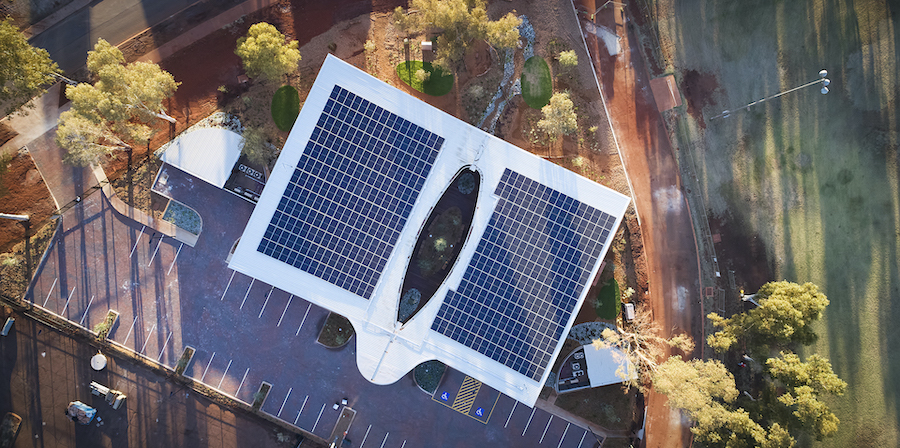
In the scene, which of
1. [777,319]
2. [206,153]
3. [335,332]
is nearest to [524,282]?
[335,332]

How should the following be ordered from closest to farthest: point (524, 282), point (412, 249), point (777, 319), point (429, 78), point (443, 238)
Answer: point (524, 282), point (412, 249), point (777, 319), point (443, 238), point (429, 78)

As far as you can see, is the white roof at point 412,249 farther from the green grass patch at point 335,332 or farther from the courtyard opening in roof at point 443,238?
the green grass patch at point 335,332

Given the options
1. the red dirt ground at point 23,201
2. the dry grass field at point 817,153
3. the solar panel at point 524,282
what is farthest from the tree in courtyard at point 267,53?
the dry grass field at point 817,153

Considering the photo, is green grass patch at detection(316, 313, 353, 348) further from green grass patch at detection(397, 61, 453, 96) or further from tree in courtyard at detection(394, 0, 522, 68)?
tree in courtyard at detection(394, 0, 522, 68)

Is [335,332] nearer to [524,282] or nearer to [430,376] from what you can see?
[430,376]

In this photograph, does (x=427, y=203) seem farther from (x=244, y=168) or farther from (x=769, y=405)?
(x=769, y=405)
